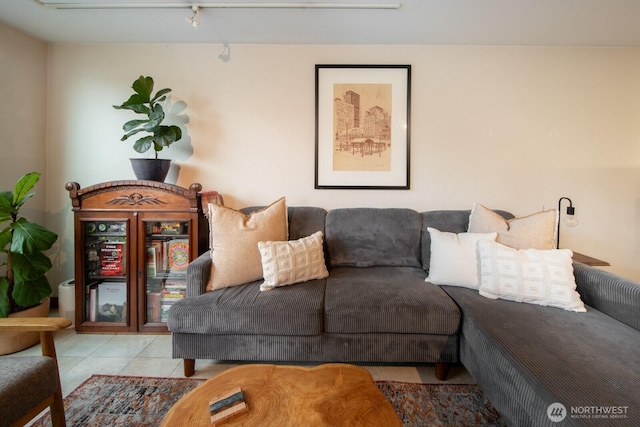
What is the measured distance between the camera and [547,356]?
114 cm

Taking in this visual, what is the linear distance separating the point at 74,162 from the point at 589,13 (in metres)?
4.31

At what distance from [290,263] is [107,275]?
5.06 feet

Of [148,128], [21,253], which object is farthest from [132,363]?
[148,128]

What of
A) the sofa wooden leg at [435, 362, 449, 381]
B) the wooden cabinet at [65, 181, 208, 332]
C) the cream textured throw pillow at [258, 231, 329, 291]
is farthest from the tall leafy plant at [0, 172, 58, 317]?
the sofa wooden leg at [435, 362, 449, 381]

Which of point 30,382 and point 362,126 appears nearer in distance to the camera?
point 30,382

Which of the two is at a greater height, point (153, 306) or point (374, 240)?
point (374, 240)

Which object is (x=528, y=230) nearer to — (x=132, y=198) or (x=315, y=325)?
(x=315, y=325)

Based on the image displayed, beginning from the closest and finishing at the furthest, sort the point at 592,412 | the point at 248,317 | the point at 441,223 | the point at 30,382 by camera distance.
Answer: the point at 592,412
the point at 30,382
the point at 248,317
the point at 441,223

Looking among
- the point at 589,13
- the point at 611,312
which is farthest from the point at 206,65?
the point at 611,312

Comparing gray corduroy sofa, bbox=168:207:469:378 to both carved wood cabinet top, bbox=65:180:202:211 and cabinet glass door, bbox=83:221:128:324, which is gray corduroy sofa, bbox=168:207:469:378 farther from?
cabinet glass door, bbox=83:221:128:324

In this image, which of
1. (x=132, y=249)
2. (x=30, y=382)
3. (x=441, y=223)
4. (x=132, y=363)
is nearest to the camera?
(x=30, y=382)

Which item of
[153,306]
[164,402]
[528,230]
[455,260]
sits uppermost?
[528,230]

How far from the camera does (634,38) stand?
2.30 metres

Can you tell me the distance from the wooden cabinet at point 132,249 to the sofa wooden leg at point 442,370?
6.01 ft
